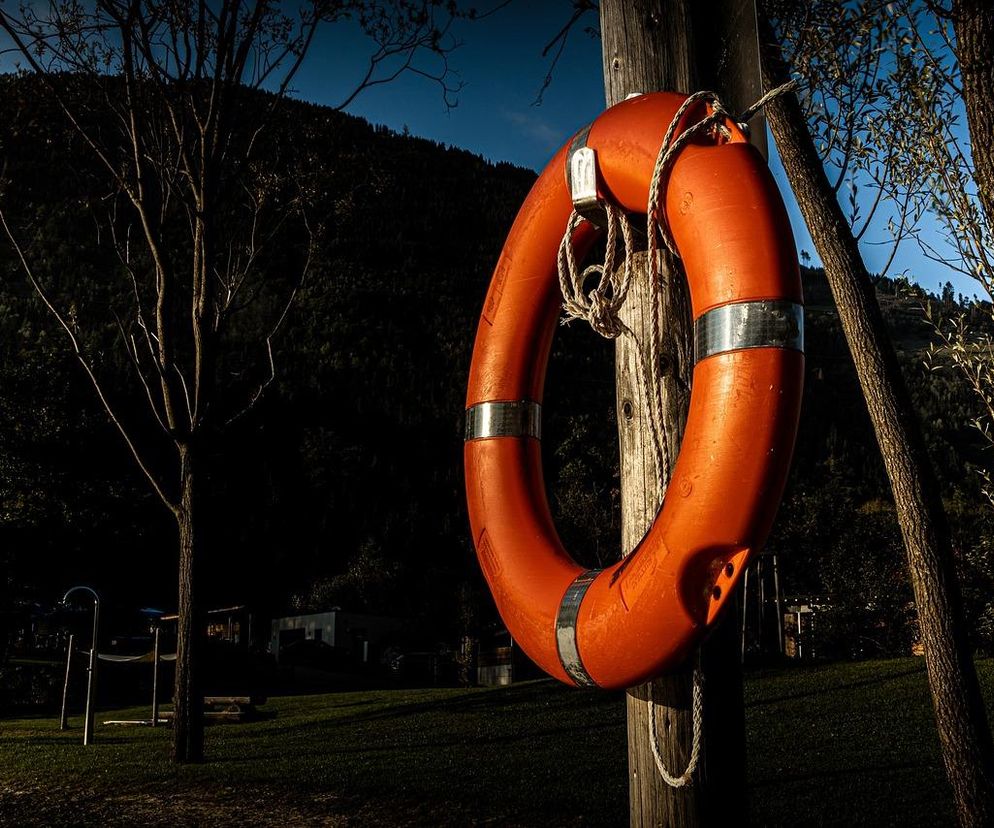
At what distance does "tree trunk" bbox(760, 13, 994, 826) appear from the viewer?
15.3 feet


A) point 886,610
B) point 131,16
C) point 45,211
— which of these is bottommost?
point 886,610

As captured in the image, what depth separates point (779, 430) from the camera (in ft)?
6.49

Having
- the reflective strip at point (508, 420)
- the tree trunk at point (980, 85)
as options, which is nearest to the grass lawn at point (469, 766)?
the reflective strip at point (508, 420)

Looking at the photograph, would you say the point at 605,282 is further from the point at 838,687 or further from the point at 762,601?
the point at 762,601

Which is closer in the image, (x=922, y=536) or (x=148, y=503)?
(x=922, y=536)

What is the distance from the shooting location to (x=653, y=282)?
93.9 inches

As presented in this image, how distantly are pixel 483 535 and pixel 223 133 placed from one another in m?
7.33

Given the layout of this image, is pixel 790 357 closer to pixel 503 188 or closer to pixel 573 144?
pixel 573 144

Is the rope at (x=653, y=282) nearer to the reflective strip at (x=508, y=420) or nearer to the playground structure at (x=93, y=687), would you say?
the reflective strip at (x=508, y=420)

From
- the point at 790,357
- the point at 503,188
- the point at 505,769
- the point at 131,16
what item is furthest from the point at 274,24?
the point at 503,188

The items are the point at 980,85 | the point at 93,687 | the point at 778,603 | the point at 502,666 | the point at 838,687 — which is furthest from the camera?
the point at 778,603

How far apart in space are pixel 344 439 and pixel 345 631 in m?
17.2

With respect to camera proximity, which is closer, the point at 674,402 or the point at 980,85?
the point at 674,402

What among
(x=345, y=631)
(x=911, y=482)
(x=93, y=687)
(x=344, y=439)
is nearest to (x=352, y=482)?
(x=344, y=439)
